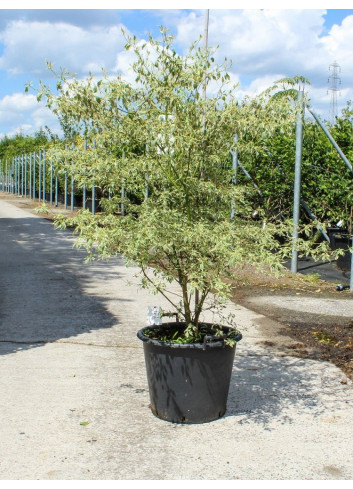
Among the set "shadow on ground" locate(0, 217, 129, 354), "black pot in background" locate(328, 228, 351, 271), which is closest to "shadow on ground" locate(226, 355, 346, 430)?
"shadow on ground" locate(0, 217, 129, 354)

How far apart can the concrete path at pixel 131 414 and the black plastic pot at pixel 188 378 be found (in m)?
0.11

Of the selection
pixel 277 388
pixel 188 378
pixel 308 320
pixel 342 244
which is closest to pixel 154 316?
pixel 188 378

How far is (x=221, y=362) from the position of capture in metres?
3.98

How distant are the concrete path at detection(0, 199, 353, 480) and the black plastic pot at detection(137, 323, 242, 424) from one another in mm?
109

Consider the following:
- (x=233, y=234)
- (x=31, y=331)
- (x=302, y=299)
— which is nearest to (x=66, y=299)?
(x=31, y=331)

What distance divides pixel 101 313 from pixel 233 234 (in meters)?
3.95

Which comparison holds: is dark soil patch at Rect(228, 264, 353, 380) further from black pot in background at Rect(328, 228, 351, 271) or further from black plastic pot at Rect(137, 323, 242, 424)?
black pot in background at Rect(328, 228, 351, 271)

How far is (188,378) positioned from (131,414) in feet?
1.81

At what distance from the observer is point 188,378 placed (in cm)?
393

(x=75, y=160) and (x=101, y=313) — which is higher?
(x=75, y=160)

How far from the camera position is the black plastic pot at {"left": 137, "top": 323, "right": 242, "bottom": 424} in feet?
12.8

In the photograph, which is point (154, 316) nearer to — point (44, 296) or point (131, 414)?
point (131, 414)

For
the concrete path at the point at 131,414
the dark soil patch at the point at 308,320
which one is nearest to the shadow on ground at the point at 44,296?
the concrete path at the point at 131,414

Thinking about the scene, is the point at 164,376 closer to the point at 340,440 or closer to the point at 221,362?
the point at 221,362
